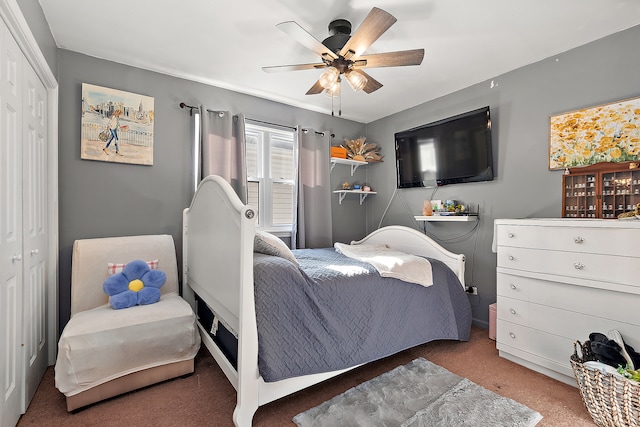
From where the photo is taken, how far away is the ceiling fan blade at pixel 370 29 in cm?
153

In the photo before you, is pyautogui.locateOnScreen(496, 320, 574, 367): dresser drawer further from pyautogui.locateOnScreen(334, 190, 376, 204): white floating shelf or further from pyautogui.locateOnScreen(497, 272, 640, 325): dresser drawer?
pyautogui.locateOnScreen(334, 190, 376, 204): white floating shelf

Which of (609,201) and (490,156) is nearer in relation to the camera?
(609,201)

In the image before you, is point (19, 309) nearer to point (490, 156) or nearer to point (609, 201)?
point (490, 156)

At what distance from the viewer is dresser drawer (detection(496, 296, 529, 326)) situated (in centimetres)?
208

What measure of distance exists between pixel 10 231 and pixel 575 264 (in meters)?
3.08

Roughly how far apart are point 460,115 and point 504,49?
2.15 feet

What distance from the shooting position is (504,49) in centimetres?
230

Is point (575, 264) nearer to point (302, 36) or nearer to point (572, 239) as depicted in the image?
point (572, 239)

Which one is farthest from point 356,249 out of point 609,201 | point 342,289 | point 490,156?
point 609,201

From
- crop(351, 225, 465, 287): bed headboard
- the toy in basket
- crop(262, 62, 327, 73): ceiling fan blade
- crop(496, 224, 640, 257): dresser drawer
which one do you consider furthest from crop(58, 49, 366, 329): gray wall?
the toy in basket

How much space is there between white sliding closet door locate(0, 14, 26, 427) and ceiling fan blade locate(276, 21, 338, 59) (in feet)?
4.08

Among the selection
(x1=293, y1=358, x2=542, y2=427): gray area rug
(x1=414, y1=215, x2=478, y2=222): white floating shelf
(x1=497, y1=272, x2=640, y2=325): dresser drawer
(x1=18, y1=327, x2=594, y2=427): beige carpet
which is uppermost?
(x1=414, y1=215, x2=478, y2=222): white floating shelf

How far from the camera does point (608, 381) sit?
4.81 feet

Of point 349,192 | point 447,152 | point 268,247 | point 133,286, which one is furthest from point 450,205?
point 133,286
